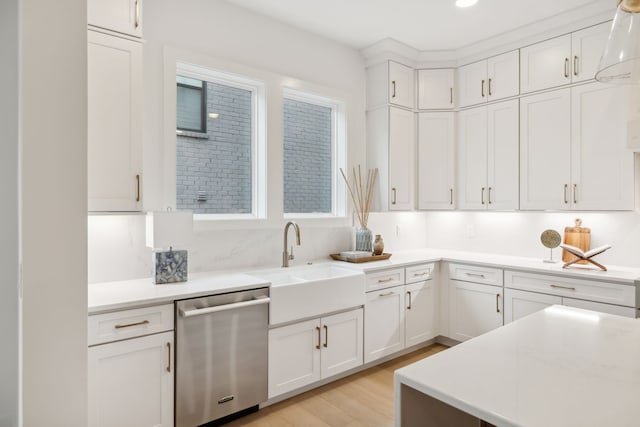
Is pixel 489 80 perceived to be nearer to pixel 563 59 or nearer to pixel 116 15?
pixel 563 59

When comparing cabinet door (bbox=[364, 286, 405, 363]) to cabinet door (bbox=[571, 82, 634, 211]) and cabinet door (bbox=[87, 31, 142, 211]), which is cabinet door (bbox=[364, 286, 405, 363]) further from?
cabinet door (bbox=[87, 31, 142, 211])

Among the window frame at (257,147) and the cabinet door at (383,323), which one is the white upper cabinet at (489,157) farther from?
the window frame at (257,147)

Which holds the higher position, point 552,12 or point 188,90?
point 552,12

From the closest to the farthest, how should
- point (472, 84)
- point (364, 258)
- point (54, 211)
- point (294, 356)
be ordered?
point (54, 211) → point (294, 356) → point (364, 258) → point (472, 84)

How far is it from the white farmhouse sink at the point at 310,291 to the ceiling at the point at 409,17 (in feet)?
6.71

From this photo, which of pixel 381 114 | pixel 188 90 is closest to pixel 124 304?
pixel 188 90

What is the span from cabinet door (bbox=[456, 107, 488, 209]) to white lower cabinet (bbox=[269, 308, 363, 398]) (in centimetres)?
167

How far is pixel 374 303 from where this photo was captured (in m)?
3.15

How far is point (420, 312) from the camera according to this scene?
3.54 m

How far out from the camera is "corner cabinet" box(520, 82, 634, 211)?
2.88 m

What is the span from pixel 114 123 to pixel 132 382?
1.38 meters

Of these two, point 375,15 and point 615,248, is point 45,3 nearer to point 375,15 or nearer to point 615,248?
point 375,15
